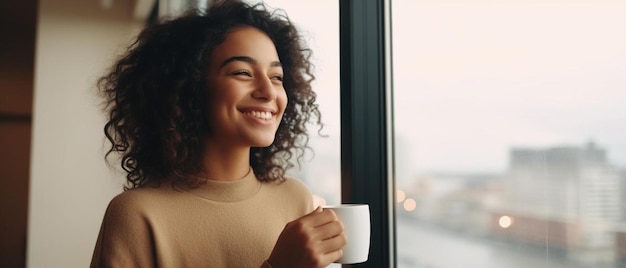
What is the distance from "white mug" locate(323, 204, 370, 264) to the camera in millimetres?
819

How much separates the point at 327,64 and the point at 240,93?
16.7 inches

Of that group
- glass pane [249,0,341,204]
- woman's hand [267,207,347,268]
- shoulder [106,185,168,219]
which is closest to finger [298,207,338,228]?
woman's hand [267,207,347,268]

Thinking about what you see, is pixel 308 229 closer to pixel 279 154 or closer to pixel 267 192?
pixel 267 192

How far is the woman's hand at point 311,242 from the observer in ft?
2.52

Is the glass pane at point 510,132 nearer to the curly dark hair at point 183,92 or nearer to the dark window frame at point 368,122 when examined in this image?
the dark window frame at point 368,122

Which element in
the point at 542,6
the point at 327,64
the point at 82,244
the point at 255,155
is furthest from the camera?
the point at 82,244

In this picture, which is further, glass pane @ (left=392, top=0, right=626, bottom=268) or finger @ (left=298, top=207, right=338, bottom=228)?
finger @ (left=298, top=207, right=338, bottom=228)

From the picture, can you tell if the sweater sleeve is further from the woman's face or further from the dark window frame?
the dark window frame

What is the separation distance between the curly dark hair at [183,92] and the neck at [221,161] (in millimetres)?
17

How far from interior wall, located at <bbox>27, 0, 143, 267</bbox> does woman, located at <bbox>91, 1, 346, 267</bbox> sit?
2.00 m

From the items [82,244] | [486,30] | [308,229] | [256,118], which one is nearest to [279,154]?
[256,118]

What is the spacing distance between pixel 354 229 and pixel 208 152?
296 millimetres

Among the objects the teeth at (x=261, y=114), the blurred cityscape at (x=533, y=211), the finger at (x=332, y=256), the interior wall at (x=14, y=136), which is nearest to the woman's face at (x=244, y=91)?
the teeth at (x=261, y=114)

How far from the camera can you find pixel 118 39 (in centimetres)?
304
